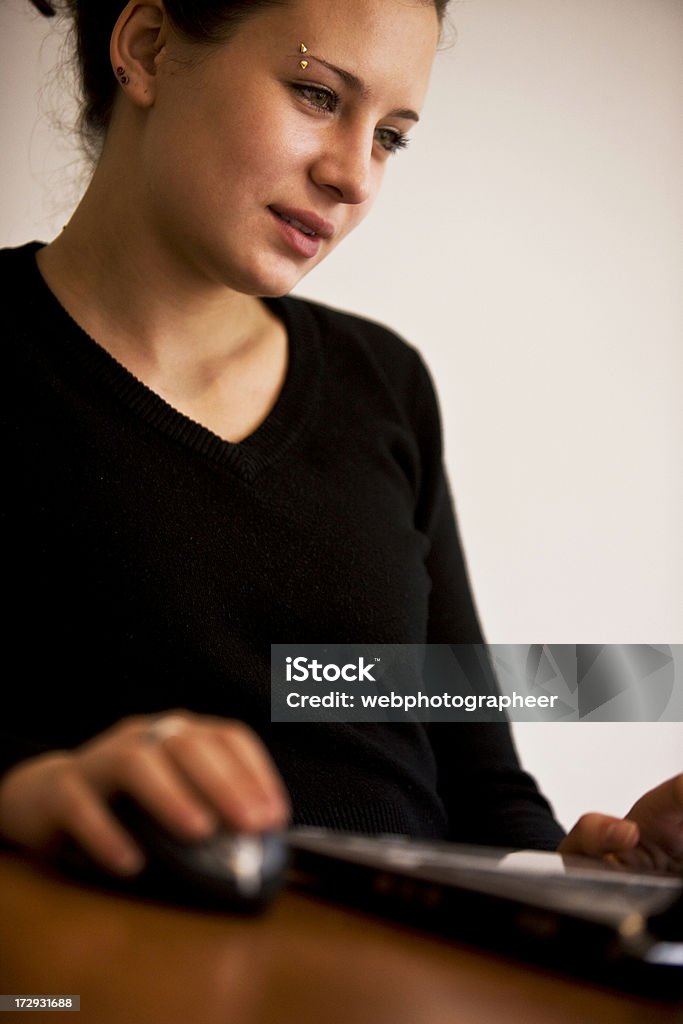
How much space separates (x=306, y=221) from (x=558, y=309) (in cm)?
82

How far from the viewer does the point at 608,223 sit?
1583 mm

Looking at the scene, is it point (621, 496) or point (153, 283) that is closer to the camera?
point (153, 283)

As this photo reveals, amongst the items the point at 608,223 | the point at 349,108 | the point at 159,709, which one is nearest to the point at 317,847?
the point at 159,709

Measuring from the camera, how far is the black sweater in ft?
2.47

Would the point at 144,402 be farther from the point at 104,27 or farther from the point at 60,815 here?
the point at 60,815

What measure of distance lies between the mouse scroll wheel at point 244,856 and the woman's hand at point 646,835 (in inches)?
10.4

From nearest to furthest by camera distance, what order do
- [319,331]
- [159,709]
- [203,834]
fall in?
[203,834] → [159,709] → [319,331]

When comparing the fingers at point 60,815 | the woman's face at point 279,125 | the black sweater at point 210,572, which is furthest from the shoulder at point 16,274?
the fingers at point 60,815

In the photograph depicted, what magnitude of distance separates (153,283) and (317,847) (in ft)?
1.95

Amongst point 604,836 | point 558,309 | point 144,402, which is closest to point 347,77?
point 144,402

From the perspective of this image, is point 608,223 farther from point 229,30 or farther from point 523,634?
point 229,30

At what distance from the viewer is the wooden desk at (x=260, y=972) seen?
11.4 inches

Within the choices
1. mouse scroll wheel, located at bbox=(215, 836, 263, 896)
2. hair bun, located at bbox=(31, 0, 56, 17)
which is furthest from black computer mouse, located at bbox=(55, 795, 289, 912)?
hair bun, located at bbox=(31, 0, 56, 17)

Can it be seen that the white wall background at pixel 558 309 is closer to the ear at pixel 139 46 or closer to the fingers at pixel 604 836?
the ear at pixel 139 46
